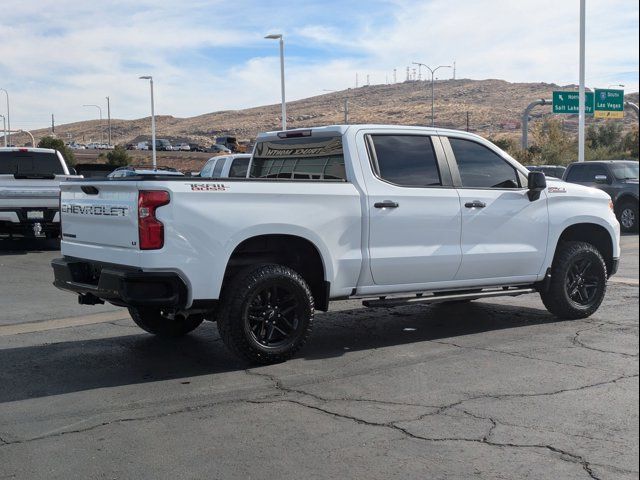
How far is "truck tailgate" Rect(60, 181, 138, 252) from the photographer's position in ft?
19.9

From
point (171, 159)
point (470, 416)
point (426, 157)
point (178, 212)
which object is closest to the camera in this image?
point (470, 416)

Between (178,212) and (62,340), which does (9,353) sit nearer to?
(62,340)

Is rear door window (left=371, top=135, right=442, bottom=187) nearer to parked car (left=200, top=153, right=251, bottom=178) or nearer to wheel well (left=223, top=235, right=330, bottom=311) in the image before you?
wheel well (left=223, top=235, right=330, bottom=311)

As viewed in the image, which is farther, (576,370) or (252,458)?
(576,370)

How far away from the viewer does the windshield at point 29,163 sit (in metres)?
16.6

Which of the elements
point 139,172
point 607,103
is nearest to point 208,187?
point 139,172

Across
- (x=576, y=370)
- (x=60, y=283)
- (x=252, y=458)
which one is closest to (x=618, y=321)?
(x=576, y=370)

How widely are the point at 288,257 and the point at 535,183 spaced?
274 centimetres

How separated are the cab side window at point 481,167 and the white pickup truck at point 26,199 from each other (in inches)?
388

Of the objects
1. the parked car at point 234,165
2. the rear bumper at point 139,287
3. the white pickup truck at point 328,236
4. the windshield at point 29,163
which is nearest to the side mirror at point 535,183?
the white pickup truck at point 328,236

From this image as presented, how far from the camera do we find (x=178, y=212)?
235 inches

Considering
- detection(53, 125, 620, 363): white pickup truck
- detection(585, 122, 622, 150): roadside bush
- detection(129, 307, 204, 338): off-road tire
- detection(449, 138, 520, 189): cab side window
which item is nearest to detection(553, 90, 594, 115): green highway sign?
detection(585, 122, 622, 150): roadside bush

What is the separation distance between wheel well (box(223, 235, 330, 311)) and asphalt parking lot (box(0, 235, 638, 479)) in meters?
0.66

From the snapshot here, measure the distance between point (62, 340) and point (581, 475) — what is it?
550 cm
